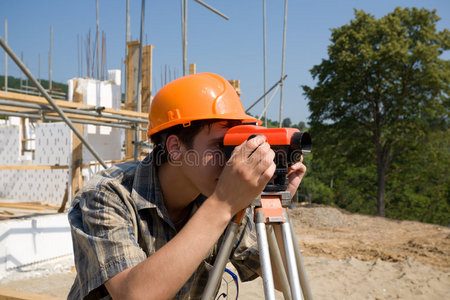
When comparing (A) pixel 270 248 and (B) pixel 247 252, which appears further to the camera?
(B) pixel 247 252

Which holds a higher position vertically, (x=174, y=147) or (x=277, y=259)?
(x=174, y=147)

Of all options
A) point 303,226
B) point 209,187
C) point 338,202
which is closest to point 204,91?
point 209,187

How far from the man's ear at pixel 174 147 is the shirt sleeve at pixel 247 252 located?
487 millimetres

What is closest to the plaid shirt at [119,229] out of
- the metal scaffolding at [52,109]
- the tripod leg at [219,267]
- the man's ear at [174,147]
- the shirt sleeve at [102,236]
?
the shirt sleeve at [102,236]

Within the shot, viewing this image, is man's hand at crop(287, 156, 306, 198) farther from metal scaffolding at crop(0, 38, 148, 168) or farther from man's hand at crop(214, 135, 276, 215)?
metal scaffolding at crop(0, 38, 148, 168)

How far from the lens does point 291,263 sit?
50.2 inches

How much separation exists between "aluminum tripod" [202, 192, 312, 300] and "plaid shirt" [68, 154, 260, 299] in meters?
0.27

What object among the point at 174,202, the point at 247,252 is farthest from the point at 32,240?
the point at 247,252

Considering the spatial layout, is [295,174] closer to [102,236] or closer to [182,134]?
[182,134]

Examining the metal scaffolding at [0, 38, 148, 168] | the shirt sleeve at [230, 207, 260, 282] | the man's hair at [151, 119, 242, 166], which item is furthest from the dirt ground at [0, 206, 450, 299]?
the man's hair at [151, 119, 242, 166]

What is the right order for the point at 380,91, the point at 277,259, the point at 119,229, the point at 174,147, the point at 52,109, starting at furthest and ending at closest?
1. the point at 380,91
2. the point at 52,109
3. the point at 174,147
4. the point at 277,259
5. the point at 119,229

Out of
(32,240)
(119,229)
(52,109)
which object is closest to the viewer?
(119,229)

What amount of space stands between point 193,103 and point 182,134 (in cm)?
15

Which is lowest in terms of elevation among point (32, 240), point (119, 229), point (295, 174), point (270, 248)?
point (32, 240)
